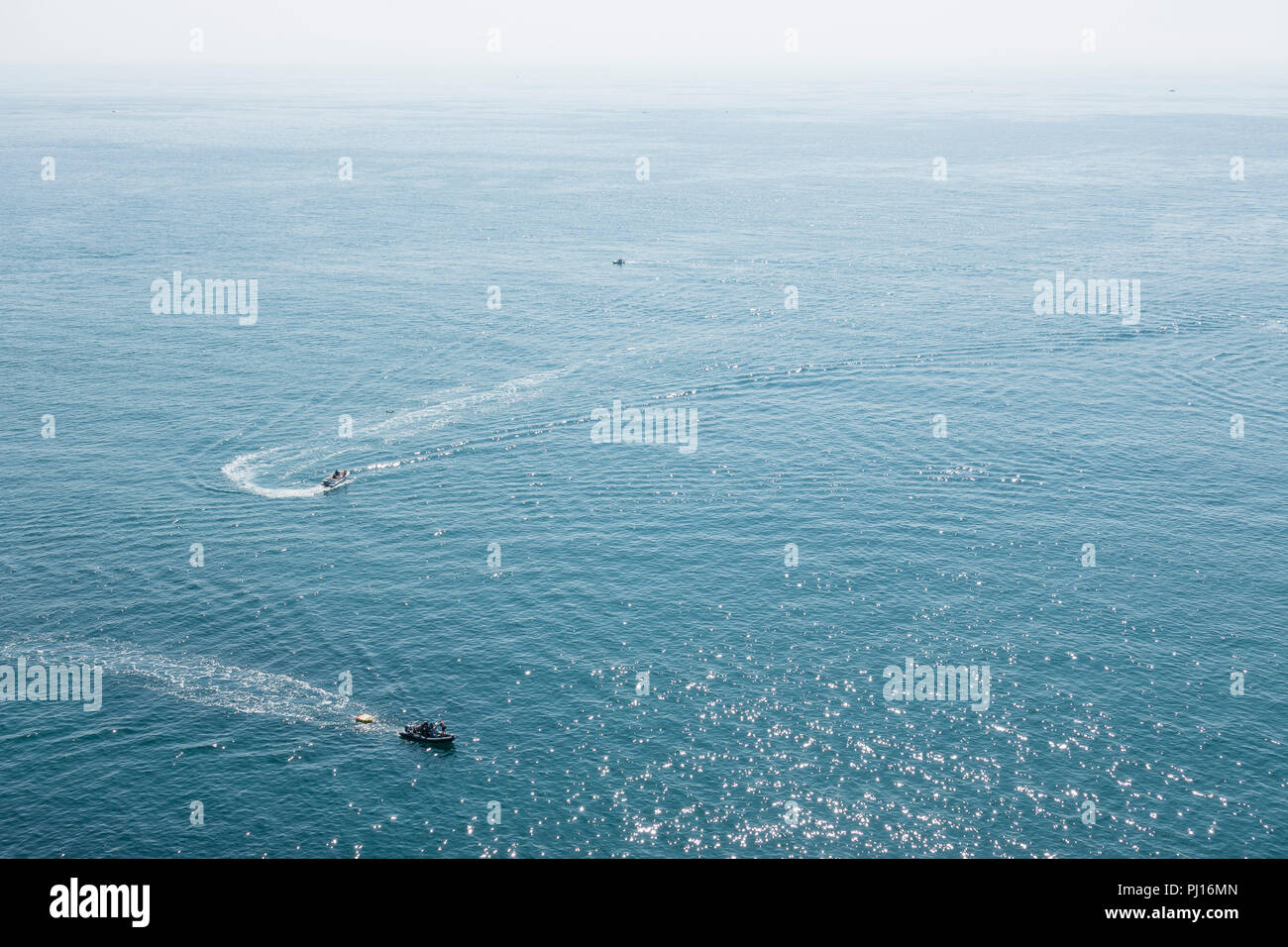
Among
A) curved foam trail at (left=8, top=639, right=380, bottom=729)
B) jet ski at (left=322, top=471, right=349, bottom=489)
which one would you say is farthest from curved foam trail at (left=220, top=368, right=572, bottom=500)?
curved foam trail at (left=8, top=639, right=380, bottom=729)

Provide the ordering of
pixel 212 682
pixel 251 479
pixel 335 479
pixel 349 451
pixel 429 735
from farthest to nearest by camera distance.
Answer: pixel 349 451, pixel 251 479, pixel 335 479, pixel 212 682, pixel 429 735

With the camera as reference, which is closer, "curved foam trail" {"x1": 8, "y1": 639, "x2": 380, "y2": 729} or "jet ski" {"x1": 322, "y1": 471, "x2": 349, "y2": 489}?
"curved foam trail" {"x1": 8, "y1": 639, "x2": 380, "y2": 729}

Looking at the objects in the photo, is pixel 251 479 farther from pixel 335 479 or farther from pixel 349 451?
pixel 349 451

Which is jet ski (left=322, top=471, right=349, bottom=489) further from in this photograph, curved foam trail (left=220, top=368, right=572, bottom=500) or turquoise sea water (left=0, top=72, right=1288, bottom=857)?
turquoise sea water (left=0, top=72, right=1288, bottom=857)

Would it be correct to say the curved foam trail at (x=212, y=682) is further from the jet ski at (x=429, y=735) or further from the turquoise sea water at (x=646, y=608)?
the jet ski at (x=429, y=735)

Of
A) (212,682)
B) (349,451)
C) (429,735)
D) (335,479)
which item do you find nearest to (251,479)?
(335,479)

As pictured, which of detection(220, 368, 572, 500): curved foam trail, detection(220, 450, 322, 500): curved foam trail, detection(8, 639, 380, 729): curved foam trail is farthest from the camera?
detection(220, 368, 572, 500): curved foam trail

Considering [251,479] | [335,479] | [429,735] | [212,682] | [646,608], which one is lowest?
[429,735]
